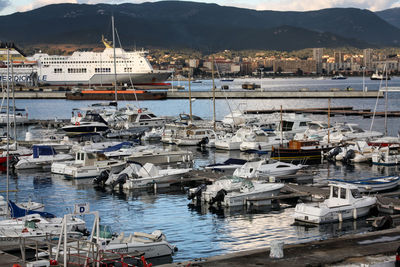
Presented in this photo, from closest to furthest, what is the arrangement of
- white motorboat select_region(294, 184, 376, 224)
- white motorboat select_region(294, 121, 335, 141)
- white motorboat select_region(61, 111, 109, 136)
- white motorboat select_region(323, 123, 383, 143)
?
white motorboat select_region(294, 184, 376, 224) → white motorboat select_region(323, 123, 383, 143) → white motorboat select_region(294, 121, 335, 141) → white motorboat select_region(61, 111, 109, 136)

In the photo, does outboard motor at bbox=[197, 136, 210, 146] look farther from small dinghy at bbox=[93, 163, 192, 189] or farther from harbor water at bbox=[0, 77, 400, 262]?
small dinghy at bbox=[93, 163, 192, 189]

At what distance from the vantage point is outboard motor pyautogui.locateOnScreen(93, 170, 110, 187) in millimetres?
27312

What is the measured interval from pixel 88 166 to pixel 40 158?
4132 mm

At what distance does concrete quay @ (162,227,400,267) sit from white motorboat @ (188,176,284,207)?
7140 mm

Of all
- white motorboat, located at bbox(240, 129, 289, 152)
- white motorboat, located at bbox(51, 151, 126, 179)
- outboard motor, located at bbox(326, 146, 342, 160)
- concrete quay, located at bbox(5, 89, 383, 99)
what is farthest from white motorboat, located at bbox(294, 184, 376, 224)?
concrete quay, located at bbox(5, 89, 383, 99)

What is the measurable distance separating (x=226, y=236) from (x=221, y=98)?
285 feet

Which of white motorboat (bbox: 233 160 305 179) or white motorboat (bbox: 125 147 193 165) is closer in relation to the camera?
white motorboat (bbox: 233 160 305 179)

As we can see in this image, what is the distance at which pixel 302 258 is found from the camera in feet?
45.0

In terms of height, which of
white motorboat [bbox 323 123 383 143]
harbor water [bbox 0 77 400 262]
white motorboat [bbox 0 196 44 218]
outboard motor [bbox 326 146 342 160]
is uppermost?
white motorboat [bbox 0 196 44 218]

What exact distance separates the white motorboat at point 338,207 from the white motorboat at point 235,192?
2618 millimetres

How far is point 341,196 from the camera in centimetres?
2027

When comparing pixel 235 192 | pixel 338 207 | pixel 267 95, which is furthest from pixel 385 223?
pixel 267 95

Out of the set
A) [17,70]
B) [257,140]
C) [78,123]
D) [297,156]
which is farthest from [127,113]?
[17,70]

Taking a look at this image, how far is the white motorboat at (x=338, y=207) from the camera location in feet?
64.3
